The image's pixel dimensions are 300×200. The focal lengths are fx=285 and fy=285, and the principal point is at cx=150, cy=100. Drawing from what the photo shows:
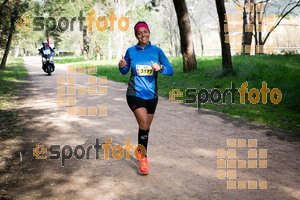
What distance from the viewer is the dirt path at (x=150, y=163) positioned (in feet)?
11.9

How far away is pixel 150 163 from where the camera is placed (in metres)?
4.60

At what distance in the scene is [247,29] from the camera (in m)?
20.3

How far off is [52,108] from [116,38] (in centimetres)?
3238

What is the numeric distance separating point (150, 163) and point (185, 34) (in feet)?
40.5

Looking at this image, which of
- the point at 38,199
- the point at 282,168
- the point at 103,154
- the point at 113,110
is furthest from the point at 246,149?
the point at 113,110

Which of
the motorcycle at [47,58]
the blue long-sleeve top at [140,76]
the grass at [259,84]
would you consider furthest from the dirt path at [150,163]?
the motorcycle at [47,58]

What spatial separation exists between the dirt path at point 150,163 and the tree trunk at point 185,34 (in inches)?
337

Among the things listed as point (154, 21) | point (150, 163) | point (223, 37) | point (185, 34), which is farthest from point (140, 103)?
point (154, 21)

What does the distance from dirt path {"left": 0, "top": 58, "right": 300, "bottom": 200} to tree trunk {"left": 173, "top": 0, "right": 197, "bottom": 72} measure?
28.1 feet

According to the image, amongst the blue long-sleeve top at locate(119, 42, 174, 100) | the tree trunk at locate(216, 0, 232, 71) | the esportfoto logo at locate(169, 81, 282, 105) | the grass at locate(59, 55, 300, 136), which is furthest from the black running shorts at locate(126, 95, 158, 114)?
the tree trunk at locate(216, 0, 232, 71)

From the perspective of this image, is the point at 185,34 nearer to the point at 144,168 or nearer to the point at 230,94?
the point at 230,94

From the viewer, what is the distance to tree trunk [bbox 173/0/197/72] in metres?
15.6

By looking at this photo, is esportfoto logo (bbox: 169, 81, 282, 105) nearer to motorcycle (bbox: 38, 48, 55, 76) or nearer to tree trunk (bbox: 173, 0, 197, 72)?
tree trunk (bbox: 173, 0, 197, 72)

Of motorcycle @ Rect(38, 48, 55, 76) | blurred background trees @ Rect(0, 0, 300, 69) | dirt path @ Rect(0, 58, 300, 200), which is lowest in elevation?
dirt path @ Rect(0, 58, 300, 200)
